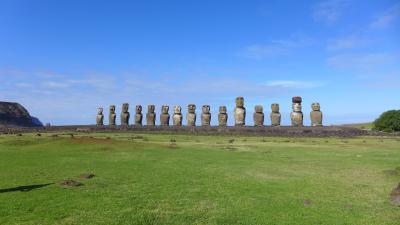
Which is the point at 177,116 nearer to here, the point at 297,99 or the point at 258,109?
the point at 258,109

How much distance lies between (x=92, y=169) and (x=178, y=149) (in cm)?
708

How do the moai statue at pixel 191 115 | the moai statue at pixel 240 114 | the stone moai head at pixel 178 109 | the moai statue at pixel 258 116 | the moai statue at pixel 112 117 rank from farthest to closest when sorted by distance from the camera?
the moai statue at pixel 112 117, the stone moai head at pixel 178 109, the moai statue at pixel 191 115, the moai statue at pixel 240 114, the moai statue at pixel 258 116

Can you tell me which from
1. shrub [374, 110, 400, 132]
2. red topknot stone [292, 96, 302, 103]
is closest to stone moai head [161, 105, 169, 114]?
red topknot stone [292, 96, 302, 103]

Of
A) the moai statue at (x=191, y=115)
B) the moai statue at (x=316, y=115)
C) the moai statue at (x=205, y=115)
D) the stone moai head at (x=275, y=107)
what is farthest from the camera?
the moai statue at (x=191, y=115)

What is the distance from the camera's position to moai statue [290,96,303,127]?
120ft

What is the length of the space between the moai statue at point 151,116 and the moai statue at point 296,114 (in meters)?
11.6

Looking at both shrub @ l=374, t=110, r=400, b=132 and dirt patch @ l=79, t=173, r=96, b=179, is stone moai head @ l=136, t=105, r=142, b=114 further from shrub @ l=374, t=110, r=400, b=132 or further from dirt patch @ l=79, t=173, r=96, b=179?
dirt patch @ l=79, t=173, r=96, b=179

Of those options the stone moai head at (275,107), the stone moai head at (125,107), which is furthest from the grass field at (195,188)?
the stone moai head at (125,107)

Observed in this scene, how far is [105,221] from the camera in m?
8.59

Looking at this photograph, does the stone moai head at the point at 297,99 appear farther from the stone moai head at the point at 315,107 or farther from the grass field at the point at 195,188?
the grass field at the point at 195,188

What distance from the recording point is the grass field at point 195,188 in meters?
9.04

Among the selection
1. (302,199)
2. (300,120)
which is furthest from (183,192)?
(300,120)

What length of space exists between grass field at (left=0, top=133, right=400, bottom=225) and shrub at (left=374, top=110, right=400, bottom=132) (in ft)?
91.9

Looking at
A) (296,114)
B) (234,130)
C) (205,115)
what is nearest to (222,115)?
(205,115)
